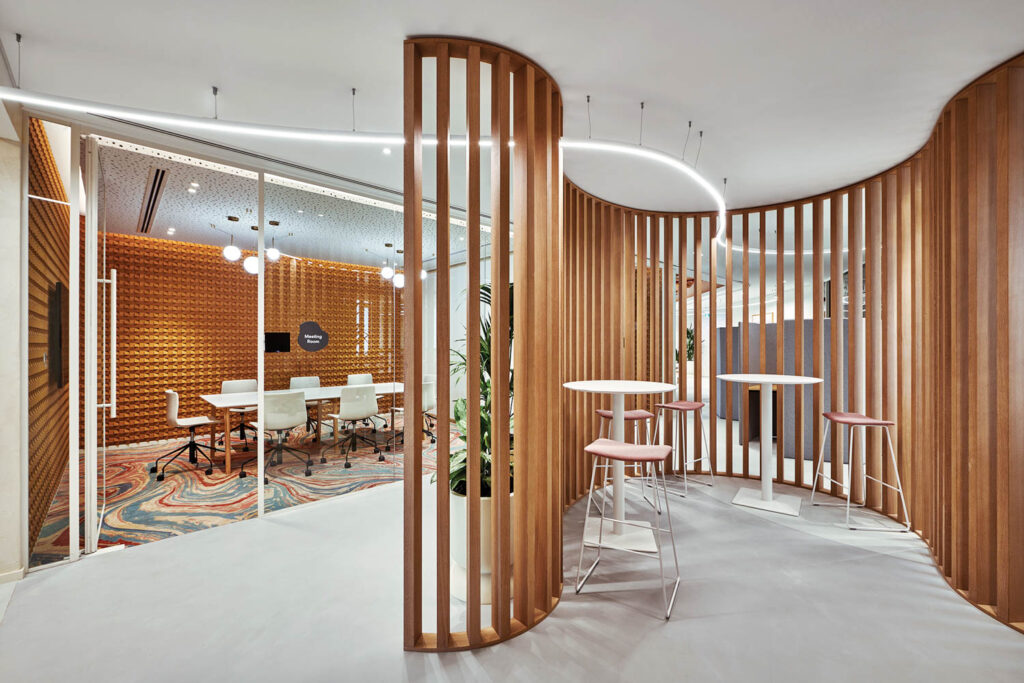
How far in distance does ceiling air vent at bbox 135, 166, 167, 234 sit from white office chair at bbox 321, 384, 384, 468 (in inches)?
91.6

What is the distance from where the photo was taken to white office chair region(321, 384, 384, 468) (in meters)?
4.61

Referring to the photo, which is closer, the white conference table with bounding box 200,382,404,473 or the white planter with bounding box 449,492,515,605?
the white planter with bounding box 449,492,515,605

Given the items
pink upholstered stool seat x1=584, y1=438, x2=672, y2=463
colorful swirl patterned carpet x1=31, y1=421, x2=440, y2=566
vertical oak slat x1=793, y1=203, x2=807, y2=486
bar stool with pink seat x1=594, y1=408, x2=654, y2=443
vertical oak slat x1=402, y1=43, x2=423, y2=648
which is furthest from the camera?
vertical oak slat x1=793, y1=203, x2=807, y2=486

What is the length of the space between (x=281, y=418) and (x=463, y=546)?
2.24 m

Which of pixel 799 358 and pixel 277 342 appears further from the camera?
pixel 799 358

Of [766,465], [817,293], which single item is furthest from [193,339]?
[817,293]

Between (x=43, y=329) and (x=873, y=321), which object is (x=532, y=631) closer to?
(x=43, y=329)

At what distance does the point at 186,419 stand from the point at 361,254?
2.35 metres

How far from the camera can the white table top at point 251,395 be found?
436 centimetres

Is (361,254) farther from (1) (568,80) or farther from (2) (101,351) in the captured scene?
(1) (568,80)

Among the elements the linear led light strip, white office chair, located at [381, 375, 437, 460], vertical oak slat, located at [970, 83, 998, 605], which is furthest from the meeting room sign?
vertical oak slat, located at [970, 83, 998, 605]

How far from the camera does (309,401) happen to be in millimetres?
4363

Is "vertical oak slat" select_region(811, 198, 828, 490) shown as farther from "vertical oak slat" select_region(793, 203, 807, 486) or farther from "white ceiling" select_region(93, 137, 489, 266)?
"white ceiling" select_region(93, 137, 489, 266)

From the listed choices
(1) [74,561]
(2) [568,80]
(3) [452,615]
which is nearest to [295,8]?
(2) [568,80]
